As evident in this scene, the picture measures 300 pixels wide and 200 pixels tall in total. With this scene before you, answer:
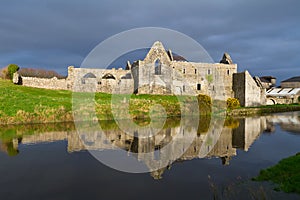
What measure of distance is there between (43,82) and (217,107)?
2974cm

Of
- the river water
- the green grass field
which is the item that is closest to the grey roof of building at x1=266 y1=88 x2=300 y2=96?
the green grass field

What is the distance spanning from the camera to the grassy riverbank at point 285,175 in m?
8.78

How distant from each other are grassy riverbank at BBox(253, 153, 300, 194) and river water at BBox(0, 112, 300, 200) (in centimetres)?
41

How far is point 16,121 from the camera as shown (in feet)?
88.8

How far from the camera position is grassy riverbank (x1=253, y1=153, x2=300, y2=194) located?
8.78 m

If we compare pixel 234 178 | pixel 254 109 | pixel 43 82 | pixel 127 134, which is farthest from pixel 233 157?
pixel 43 82

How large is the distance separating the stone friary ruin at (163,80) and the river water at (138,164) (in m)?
23.8

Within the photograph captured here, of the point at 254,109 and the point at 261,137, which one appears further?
the point at 254,109

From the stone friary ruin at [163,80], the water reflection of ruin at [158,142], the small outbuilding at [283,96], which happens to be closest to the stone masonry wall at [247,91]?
the stone friary ruin at [163,80]

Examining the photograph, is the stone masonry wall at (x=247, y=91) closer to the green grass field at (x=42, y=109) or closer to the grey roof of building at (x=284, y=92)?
the grey roof of building at (x=284, y=92)

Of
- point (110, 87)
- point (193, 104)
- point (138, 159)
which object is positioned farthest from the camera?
point (110, 87)

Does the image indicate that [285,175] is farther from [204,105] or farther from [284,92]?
[284,92]

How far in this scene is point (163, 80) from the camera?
158 ft

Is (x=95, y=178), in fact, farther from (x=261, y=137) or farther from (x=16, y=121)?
(x=16, y=121)
